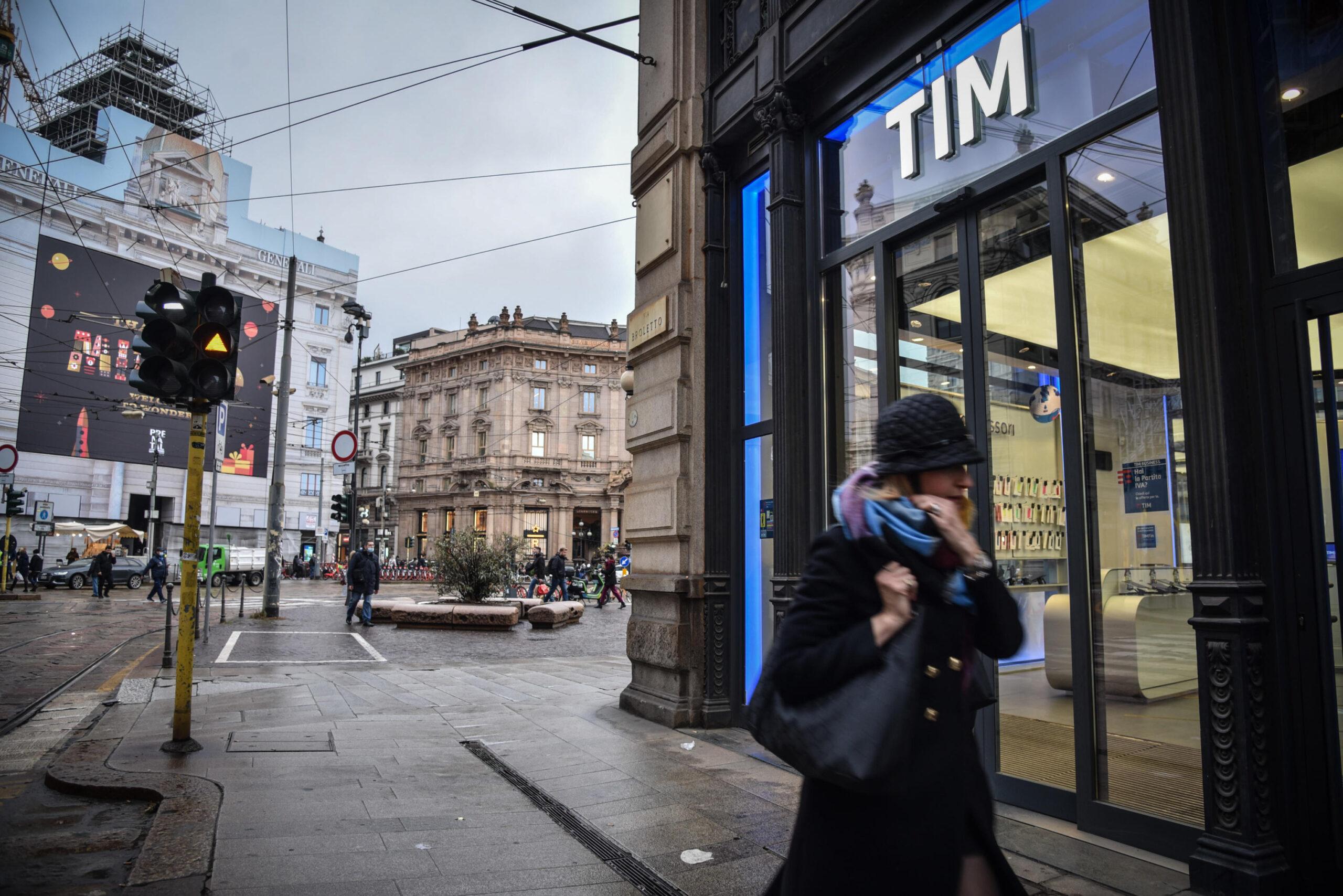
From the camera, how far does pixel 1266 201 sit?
3.77m

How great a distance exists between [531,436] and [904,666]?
60.6 meters

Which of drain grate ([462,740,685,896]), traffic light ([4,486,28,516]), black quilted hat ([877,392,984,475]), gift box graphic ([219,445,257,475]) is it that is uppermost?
gift box graphic ([219,445,257,475])

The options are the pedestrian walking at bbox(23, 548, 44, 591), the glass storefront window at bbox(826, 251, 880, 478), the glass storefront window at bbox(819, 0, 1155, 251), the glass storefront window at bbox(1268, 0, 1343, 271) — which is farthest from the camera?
the pedestrian walking at bbox(23, 548, 44, 591)

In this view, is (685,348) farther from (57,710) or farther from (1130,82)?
(57,710)

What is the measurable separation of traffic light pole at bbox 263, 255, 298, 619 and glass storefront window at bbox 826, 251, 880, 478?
16.3 metres

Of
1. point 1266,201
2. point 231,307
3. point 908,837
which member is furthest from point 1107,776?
point 231,307

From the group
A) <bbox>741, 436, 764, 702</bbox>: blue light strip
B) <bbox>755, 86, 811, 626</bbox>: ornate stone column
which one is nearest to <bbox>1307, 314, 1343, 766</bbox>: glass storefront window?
<bbox>755, 86, 811, 626</bbox>: ornate stone column

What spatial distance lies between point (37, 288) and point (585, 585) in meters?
26.4

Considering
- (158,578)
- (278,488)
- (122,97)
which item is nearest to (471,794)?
(278,488)

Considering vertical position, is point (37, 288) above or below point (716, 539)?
above

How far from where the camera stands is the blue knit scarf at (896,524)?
1.84m

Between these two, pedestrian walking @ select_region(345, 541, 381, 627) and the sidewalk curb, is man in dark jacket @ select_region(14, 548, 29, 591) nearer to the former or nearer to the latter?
pedestrian walking @ select_region(345, 541, 381, 627)

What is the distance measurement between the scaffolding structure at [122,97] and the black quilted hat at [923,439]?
139ft

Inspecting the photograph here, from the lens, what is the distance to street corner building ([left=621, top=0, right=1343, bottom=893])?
3.53m
